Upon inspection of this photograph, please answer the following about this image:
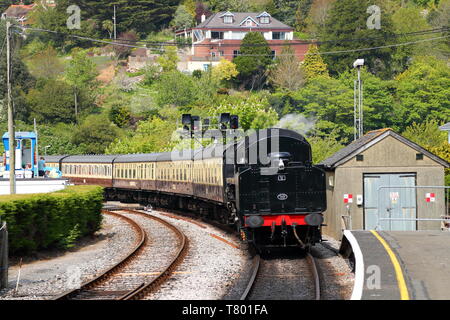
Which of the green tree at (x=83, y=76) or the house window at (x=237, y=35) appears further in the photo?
the house window at (x=237, y=35)

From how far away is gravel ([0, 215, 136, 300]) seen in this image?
1500 cm

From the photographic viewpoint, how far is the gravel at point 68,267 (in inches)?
591

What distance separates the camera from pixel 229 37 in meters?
124

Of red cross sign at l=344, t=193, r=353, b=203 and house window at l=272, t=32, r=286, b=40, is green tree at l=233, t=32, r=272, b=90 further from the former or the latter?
red cross sign at l=344, t=193, r=353, b=203

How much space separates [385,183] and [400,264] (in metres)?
11.7

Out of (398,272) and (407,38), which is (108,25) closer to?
(407,38)

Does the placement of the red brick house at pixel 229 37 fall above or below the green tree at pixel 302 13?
below

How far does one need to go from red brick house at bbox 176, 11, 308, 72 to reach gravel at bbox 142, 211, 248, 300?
96888 mm

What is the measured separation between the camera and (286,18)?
150000 millimetres

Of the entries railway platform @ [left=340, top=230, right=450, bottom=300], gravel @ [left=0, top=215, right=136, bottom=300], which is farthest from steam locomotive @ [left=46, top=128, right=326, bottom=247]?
gravel @ [left=0, top=215, right=136, bottom=300]

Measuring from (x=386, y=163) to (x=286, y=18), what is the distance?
128058 mm

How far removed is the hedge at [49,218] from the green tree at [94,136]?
2379 inches

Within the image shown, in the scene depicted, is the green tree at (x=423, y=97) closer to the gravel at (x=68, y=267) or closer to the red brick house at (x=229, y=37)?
the red brick house at (x=229, y=37)

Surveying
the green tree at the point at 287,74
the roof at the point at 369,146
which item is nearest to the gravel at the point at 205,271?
the roof at the point at 369,146
